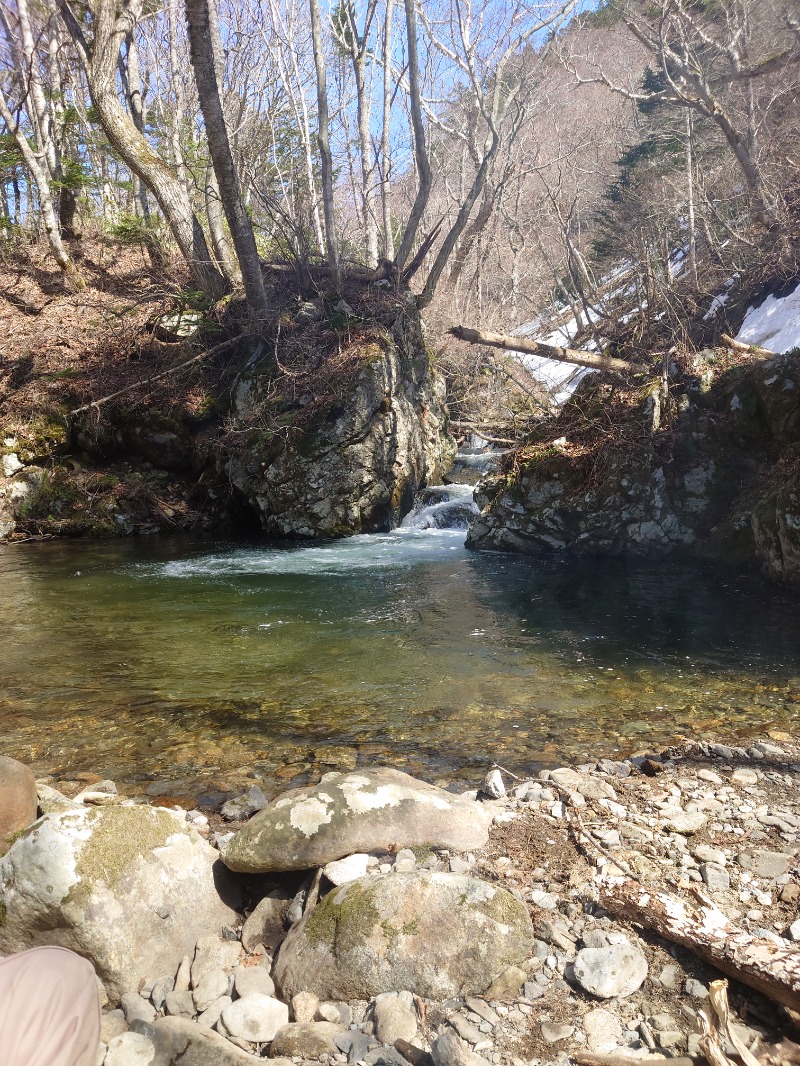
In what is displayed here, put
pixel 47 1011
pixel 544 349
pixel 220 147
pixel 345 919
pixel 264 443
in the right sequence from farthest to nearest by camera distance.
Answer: pixel 264 443 < pixel 220 147 < pixel 544 349 < pixel 345 919 < pixel 47 1011

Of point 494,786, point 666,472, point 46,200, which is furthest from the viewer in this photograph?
point 46,200

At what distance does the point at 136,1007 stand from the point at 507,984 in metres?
1.29

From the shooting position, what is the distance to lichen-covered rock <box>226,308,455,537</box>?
493 inches

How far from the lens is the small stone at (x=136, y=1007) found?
2248 mm

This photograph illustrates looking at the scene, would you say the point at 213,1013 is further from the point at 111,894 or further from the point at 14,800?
the point at 14,800

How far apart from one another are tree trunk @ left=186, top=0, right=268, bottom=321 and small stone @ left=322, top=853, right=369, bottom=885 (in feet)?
38.7

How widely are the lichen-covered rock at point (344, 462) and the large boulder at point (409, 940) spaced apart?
33.8 feet

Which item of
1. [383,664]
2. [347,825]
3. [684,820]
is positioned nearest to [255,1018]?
[347,825]

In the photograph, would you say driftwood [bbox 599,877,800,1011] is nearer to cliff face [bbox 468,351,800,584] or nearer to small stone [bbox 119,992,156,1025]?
small stone [bbox 119,992,156,1025]

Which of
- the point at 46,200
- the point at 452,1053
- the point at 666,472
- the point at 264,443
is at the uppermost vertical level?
the point at 46,200

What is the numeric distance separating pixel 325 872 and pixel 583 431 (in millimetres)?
9068

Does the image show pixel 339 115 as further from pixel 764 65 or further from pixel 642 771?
pixel 642 771

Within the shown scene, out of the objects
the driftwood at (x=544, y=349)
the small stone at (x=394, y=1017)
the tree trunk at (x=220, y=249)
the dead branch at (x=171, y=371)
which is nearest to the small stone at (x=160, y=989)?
the small stone at (x=394, y=1017)

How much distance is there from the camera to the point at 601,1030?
6.52ft
